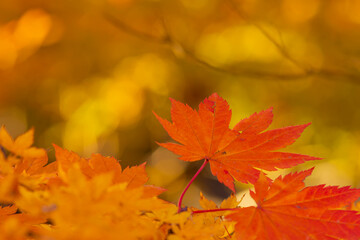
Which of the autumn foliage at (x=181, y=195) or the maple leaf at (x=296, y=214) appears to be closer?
the autumn foliage at (x=181, y=195)

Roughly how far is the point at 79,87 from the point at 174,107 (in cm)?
443

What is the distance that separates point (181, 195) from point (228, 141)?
113 mm

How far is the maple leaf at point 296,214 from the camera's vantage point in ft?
1.64

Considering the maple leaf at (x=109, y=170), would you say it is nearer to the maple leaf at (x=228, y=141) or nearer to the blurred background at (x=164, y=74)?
the maple leaf at (x=228, y=141)

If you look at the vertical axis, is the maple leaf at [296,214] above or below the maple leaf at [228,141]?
below

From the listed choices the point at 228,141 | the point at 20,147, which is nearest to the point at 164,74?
the point at 228,141

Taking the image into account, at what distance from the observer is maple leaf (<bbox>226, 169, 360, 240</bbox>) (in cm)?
50

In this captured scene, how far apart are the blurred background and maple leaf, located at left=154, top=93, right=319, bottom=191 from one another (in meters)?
3.35

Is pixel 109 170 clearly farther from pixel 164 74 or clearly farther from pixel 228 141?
pixel 164 74

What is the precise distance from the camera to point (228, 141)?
0.59 meters

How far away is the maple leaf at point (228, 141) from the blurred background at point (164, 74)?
3350 millimetres

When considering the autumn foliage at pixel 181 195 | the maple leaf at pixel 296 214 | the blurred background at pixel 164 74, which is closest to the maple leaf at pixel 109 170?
the autumn foliage at pixel 181 195

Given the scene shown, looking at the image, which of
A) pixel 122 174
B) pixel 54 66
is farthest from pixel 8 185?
pixel 54 66

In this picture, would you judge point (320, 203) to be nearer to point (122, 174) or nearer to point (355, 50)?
point (122, 174)
